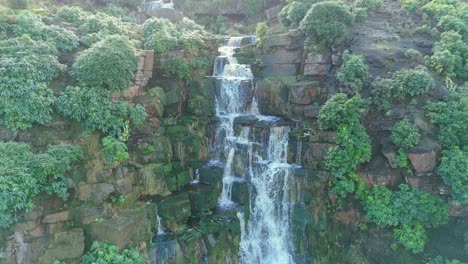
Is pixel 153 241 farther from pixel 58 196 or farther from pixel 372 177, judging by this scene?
pixel 372 177

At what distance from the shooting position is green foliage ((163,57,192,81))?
56.7 feet

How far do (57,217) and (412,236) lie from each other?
12.8 meters

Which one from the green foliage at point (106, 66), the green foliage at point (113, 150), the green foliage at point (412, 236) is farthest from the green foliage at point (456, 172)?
the green foliage at point (106, 66)

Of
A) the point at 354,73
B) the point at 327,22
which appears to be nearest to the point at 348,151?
the point at 354,73

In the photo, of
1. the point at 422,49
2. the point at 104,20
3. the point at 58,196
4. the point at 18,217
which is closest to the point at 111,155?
the point at 58,196

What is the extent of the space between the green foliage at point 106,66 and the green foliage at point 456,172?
13.1m

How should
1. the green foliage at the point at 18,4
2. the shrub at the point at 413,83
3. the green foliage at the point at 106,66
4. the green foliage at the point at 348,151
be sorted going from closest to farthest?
the green foliage at the point at 348,151 < the green foliage at the point at 106,66 < the shrub at the point at 413,83 < the green foliage at the point at 18,4

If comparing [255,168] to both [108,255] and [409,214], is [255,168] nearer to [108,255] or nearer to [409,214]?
[409,214]

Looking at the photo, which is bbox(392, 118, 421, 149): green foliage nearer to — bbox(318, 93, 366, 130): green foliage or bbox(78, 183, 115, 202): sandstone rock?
bbox(318, 93, 366, 130): green foliage

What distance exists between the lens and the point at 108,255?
11.8 meters

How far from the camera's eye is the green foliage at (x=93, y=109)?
526 inches

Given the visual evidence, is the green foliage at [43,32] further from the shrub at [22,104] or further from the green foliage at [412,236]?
the green foliage at [412,236]

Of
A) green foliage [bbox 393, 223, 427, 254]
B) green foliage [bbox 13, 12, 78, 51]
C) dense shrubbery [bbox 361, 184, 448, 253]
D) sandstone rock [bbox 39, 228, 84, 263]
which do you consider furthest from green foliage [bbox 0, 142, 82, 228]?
green foliage [bbox 393, 223, 427, 254]

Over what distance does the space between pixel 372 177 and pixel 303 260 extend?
4612 mm
